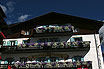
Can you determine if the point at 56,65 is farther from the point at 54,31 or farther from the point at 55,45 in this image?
the point at 54,31

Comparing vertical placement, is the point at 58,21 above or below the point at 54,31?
above

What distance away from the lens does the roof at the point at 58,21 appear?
2738cm

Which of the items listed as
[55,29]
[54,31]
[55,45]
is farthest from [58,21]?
[55,45]

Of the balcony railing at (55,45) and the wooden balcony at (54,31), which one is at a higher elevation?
the wooden balcony at (54,31)

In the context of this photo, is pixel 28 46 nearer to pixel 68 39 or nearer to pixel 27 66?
pixel 27 66

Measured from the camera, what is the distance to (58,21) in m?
28.5

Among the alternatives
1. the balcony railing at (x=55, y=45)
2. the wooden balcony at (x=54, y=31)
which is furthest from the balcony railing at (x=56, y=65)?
the wooden balcony at (x=54, y=31)

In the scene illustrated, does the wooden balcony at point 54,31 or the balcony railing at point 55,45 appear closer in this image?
the balcony railing at point 55,45

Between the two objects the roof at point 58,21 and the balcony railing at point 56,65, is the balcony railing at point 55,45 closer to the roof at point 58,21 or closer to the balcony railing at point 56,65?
the balcony railing at point 56,65

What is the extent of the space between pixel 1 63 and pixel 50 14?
12214 mm

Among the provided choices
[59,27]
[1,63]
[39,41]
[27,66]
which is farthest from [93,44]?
[1,63]

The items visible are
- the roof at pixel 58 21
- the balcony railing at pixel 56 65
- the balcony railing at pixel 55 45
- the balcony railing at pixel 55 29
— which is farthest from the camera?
the roof at pixel 58 21

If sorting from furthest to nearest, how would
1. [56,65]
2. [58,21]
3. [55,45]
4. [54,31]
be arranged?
[58,21], [54,31], [55,45], [56,65]

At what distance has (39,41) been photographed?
27.0m
